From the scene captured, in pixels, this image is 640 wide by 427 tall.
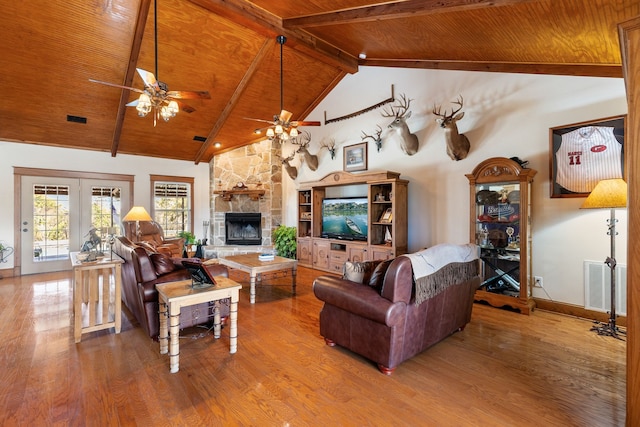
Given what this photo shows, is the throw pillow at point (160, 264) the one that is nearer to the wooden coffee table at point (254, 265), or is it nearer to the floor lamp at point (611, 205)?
the wooden coffee table at point (254, 265)

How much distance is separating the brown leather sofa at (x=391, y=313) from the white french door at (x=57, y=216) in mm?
5410

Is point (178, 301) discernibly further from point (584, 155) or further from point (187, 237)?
point (187, 237)

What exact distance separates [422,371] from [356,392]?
0.63 metres

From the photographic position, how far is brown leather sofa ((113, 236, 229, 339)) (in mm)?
2811

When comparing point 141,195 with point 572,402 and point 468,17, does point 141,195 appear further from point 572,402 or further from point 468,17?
point 572,402

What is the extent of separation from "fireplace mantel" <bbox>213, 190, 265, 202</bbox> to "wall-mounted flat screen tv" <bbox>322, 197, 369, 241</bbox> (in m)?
2.11

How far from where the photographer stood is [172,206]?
793 centimetres

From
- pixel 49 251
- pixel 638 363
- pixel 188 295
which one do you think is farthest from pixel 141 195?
pixel 638 363

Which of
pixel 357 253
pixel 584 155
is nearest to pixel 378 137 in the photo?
pixel 357 253

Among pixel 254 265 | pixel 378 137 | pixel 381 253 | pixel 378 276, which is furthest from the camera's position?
pixel 378 137

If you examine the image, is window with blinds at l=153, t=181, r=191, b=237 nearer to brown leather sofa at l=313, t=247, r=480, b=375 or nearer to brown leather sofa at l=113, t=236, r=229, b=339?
brown leather sofa at l=113, t=236, r=229, b=339

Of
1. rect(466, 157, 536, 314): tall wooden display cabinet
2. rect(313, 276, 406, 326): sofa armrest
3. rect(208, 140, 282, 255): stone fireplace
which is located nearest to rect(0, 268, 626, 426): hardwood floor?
rect(313, 276, 406, 326): sofa armrest

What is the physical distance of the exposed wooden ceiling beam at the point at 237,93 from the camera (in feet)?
16.1

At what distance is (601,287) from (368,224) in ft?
10.2
